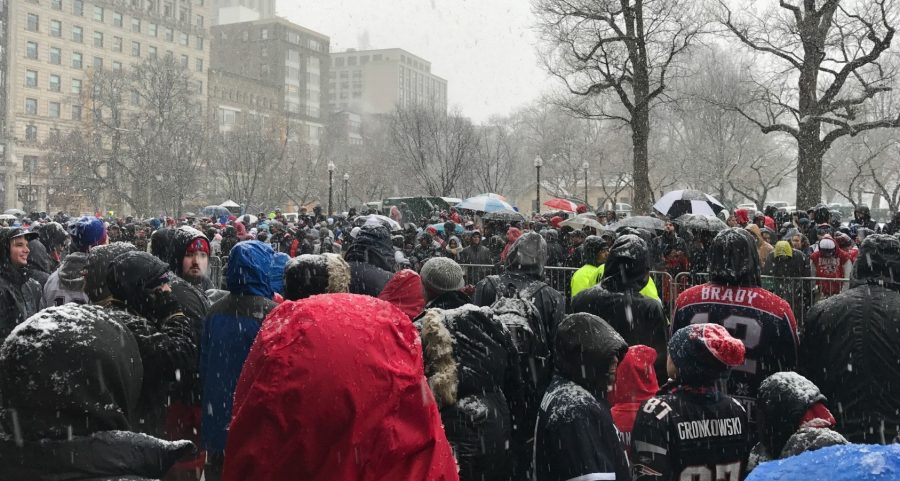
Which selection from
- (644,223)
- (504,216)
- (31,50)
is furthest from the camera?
(31,50)

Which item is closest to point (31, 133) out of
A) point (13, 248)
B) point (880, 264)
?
point (13, 248)

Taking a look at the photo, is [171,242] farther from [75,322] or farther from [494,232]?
[494,232]

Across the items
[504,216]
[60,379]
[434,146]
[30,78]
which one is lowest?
[60,379]

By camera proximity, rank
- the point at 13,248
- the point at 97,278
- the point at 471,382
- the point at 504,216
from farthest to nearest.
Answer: the point at 504,216, the point at 13,248, the point at 97,278, the point at 471,382

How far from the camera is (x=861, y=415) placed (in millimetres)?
4348

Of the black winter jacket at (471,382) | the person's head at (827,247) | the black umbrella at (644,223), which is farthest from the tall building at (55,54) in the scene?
the black winter jacket at (471,382)

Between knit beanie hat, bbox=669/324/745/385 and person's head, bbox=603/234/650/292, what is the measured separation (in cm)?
167

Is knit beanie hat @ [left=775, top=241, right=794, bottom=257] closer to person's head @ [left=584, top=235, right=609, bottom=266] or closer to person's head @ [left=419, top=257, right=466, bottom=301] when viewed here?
person's head @ [left=584, top=235, right=609, bottom=266]

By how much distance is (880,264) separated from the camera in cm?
440

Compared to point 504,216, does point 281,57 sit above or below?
above

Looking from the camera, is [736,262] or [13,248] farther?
[13,248]

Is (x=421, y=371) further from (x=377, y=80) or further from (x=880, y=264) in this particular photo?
(x=377, y=80)

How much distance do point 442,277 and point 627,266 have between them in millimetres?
1303

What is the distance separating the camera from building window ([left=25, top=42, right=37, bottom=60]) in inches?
3260
